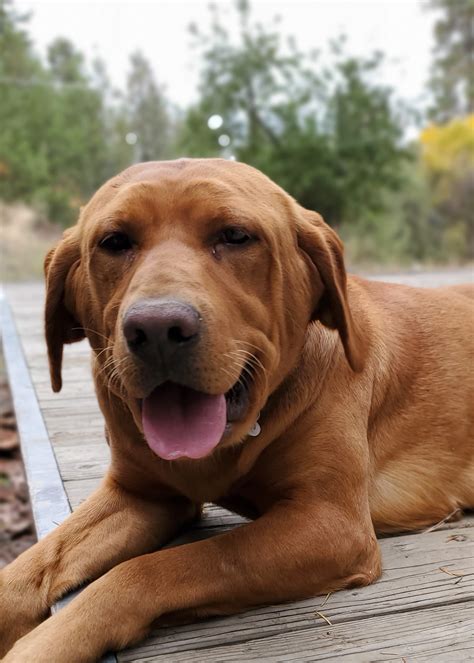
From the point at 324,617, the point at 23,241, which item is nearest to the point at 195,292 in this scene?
the point at 324,617

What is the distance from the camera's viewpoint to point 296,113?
2178 cm

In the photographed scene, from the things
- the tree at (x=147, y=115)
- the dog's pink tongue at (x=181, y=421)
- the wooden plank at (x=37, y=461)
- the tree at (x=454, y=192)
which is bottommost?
the tree at (x=454, y=192)

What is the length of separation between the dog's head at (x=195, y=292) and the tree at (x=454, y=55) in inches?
1518

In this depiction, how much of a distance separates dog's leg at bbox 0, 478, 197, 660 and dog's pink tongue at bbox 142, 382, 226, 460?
1.84 ft

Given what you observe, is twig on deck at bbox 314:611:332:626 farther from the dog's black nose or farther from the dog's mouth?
the dog's black nose

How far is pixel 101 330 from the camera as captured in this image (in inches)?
88.1

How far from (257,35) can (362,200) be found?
5879 mm

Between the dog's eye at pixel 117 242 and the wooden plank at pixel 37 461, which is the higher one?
the dog's eye at pixel 117 242

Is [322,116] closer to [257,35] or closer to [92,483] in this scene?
[257,35]

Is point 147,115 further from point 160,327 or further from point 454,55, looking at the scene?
point 160,327

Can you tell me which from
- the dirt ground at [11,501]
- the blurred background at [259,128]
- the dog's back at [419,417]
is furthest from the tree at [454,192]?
the dog's back at [419,417]

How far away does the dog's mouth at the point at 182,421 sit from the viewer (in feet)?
6.22

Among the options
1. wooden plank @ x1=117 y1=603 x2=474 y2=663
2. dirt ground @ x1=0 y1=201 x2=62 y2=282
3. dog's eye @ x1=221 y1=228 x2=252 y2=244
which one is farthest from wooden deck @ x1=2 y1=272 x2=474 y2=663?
dirt ground @ x1=0 y1=201 x2=62 y2=282

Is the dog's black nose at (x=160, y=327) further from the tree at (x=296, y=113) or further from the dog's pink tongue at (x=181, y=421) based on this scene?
the tree at (x=296, y=113)
